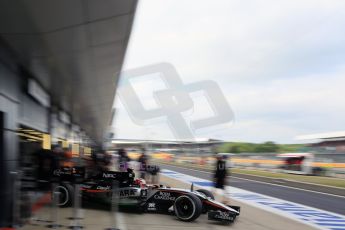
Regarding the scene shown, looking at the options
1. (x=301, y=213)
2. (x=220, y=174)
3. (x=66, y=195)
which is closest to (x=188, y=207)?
(x=66, y=195)

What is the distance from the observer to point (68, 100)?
13.9m

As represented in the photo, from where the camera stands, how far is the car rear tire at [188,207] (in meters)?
7.81

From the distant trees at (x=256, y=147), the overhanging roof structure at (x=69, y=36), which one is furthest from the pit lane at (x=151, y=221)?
the distant trees at (x=256, y=147)

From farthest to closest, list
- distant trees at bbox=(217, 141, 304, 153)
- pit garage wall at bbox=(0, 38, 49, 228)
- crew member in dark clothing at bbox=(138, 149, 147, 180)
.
→ distant trees at bbox=(217, 141, 304, 153), crew member in dark clothing at bbox=(138, 149, 147, 180), pit garage wall at bbox=(0, 38, 49, 228)

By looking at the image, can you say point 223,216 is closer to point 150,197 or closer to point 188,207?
point 188,207

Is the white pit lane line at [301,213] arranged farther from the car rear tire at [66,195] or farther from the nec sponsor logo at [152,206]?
the car rear tire at [66,195]

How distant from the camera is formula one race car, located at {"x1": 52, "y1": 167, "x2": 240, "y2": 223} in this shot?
309 inches

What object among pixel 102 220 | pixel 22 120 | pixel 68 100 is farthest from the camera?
pixel 68 100

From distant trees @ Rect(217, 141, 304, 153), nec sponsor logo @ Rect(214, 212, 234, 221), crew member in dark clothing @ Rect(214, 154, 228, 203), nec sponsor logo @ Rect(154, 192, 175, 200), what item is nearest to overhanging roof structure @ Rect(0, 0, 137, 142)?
nec sponsor logo @ Rect(154, 192, 175, 200)

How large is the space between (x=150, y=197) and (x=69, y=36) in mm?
4245

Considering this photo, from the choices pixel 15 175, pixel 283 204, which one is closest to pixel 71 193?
pixel 15 175

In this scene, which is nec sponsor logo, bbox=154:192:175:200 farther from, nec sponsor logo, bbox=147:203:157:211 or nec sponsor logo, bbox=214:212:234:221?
nec sponsor logo, bbox=214:212:234:221

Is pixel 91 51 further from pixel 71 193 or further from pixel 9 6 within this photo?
pixel 71 193

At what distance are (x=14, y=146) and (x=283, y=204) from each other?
811 centimetres
